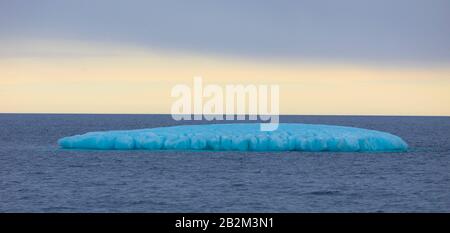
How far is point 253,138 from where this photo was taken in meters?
45.6

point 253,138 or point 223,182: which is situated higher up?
point 253,138

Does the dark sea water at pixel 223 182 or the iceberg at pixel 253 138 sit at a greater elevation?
the iceberg at pixel 253 138

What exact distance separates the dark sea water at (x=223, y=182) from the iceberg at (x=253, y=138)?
2.59 feet

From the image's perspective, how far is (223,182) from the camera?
115ft

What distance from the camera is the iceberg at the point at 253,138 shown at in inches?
1779

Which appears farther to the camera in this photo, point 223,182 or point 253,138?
point 253,138

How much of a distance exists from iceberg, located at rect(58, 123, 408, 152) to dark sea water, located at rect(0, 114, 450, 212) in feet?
2.59

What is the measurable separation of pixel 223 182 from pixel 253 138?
10.7 metres

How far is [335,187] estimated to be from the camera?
109 ft
